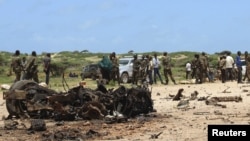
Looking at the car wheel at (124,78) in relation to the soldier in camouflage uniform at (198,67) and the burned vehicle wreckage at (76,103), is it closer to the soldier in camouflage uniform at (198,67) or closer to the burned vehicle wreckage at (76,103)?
the soldier in camouflage uniform at (198,67)

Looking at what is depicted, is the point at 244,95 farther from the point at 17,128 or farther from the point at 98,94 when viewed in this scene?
the point at 17,128

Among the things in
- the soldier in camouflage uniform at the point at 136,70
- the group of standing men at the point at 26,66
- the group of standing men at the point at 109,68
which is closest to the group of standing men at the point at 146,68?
the soldier in camouflage uniform at the point at 136,70

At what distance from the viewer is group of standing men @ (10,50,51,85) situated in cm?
2391

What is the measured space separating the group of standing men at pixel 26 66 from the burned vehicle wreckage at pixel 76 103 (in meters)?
7.66

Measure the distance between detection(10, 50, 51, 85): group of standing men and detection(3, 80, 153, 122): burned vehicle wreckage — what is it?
7.66 m

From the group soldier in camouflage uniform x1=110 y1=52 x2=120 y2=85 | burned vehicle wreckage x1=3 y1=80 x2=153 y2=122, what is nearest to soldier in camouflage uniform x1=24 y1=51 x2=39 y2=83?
soldier in camouflage uniform x1=110 y1=52 x2=120 y2=85

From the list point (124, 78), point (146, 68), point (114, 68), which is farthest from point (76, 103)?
point (124, 78)

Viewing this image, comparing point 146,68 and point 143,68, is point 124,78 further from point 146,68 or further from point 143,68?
point 143,68

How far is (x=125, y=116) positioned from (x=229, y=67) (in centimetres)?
1820

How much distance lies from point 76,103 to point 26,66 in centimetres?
900

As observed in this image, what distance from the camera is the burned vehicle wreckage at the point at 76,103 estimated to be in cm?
1508

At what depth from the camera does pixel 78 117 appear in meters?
15.1

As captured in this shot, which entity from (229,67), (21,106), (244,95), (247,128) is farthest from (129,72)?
(247,128)

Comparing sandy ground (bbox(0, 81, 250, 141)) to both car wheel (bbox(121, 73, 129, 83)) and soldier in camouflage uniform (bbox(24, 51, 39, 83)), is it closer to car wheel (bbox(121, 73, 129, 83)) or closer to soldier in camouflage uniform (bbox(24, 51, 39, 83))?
soldier in camouflage uniform (bbox(24, 51, 39, 83))
